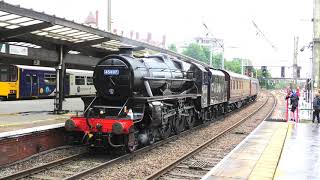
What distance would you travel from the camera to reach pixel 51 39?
47.0 ft

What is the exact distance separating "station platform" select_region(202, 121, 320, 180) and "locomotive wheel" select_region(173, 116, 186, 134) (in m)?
2.66

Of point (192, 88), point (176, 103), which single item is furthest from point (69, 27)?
point (192, 88)

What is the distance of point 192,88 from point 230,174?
Answer: 916 centimetres

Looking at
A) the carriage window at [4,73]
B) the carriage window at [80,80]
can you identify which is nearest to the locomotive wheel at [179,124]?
the carriage window at [4,73]

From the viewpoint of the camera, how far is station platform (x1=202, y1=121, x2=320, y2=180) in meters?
7.79

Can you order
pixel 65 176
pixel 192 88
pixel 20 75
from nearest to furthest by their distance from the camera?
pixel 65 176
pixel 192 88
pixel 20 75

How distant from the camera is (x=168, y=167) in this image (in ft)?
31.1

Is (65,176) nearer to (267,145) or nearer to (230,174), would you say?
(230,174)

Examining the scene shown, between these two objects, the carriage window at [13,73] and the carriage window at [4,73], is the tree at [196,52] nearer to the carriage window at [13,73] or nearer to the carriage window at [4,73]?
the carriage window at [13,73]

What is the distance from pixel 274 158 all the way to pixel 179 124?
595 centimetres

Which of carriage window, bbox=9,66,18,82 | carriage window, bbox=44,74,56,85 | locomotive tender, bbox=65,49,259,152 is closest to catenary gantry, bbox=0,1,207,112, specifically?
locomotive tender, bbox=65,49,259,152

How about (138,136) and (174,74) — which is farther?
(174,74)

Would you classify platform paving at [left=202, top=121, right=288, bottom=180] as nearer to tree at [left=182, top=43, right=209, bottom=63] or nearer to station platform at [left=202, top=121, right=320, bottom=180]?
station platform at [left=202, top=121, right=320, bottom=180]

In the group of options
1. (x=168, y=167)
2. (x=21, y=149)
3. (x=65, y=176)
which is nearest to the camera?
(x=65, y=176)
